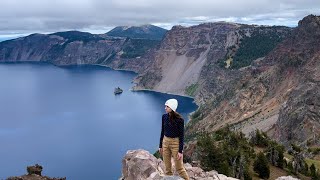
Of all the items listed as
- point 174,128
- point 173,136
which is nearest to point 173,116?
point 174,128

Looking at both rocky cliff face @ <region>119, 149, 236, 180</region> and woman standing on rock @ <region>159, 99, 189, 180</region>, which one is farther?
rocky cliff face @ <region>119, 149, 236, 180</region>

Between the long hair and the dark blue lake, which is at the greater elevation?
the long hair

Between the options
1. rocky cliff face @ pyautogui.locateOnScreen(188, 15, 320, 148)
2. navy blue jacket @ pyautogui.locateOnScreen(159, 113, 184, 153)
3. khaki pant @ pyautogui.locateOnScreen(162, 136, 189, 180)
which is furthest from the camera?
rocky cliff face @ pyautogui.locateOnScreen(188, 15, 320, 148)

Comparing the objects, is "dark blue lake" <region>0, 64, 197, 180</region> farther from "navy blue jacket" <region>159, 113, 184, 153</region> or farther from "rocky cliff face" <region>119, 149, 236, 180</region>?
"navy blue jacket" <region>159, 113, 184, 153</region>

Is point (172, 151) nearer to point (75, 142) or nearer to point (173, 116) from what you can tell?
point (173, 116)

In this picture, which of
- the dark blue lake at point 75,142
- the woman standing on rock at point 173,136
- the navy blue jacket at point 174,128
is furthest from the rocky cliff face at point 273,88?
the navy blue jacket at point 174,128

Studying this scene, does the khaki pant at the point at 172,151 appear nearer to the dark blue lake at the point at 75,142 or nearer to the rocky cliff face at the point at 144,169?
the rocky cliff face at the point at 144,169

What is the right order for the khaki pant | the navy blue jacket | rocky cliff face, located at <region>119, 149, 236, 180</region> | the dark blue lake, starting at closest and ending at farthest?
the navy blue jacket < the khaki pant < rocky cliff face, located at <region>119, 149, 236, 180</region> < the dark blue lake

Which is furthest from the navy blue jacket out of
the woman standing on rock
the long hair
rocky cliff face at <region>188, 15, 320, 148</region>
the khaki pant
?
rocky cliff face at <region>188, 15, 320, 148</region>

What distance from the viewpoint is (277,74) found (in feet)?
520

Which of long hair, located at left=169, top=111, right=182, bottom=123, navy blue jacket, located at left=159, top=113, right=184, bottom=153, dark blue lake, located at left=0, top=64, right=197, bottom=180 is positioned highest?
long hair, located at left=169, top=111, right=182, bottom=123

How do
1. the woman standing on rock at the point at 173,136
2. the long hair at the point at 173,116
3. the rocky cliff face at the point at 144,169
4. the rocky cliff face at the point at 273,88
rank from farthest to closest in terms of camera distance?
the rocky cliff face at the point at 273,88
the rocky cliff face at the point at 144,169
the woman standing on rock at the point at 173,136
the long hair at the point at 173,116

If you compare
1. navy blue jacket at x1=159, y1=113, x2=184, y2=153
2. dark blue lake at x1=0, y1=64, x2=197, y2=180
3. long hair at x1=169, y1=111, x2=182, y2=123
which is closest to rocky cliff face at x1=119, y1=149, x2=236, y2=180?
navy blue jacket at x1=159, y1=113, x2=184, y2=153

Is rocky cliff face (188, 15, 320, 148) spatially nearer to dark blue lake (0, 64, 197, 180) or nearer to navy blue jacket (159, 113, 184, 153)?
dark blue lake (0, 64, 197, 180)
